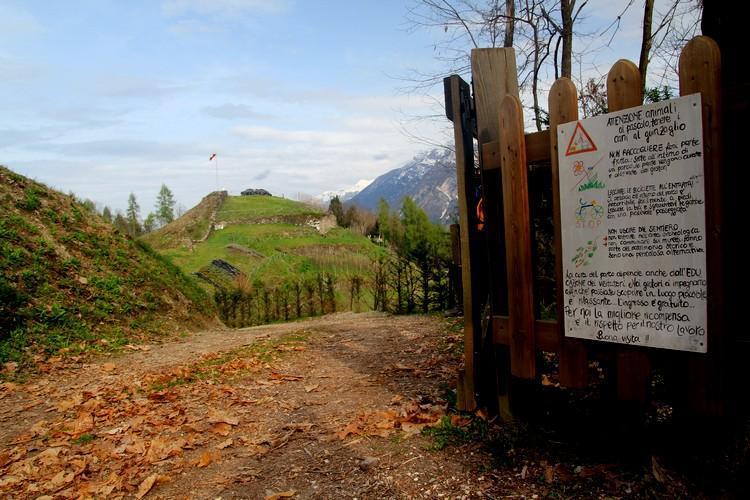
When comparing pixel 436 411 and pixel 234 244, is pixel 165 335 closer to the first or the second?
pixel 436 411

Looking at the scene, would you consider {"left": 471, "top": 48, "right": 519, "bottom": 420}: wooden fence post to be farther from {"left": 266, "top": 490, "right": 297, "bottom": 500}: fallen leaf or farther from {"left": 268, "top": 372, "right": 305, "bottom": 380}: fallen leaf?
{"left": 268, "top": 372, "right": 305, "bottom": 380}: fallen leaf

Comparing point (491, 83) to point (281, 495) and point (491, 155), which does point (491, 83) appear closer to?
point (491, 155)

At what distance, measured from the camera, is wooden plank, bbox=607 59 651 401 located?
2812mm

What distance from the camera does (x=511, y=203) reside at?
3.39 meters

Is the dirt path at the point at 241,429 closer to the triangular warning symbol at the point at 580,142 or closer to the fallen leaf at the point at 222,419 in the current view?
the fallen leaf at the point at 222,419

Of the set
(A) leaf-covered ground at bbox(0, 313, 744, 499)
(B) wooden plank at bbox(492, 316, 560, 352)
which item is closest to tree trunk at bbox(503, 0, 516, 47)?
(A) leaf-covered ground at bbox(0, 313, 744, 499)

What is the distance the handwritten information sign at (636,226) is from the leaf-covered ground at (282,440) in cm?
89

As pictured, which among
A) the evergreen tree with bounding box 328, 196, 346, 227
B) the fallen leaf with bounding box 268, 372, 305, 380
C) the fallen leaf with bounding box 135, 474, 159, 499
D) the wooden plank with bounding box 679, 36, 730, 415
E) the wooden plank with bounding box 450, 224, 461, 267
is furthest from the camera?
the evergreen tree with bounding box 328, 196, 346, 227

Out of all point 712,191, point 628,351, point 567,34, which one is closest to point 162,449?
point 628,351

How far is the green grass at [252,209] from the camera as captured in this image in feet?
208

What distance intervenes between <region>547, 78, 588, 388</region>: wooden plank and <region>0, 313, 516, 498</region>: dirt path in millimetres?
862

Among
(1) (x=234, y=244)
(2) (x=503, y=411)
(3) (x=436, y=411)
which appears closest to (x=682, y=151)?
(2) (x=503, y=411)

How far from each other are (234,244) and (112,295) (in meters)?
38.9

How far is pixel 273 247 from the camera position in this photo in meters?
48.2
